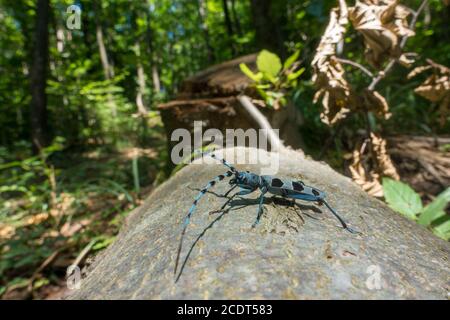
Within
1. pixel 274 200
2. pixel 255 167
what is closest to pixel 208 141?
pixel 255 167

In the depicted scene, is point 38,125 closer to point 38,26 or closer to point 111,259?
point 38,26

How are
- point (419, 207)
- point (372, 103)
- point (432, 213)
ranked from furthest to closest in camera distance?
point (372, 103)
point (419, 207)
point (432, 213)

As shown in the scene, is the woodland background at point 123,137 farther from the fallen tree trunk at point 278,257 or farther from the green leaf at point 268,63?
the fallen tree trunk at point 278,257

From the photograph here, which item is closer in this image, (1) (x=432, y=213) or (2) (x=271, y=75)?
(1) (x=432, y=213)

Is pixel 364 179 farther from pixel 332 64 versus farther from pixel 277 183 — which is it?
pixel 277 183

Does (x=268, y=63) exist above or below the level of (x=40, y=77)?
below

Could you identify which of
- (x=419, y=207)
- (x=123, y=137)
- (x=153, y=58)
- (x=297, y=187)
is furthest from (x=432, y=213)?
(x=153, y=58)

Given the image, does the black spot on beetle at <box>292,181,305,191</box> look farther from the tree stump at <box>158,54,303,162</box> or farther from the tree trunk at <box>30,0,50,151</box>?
the tree trunk at <box>30,0,50,151</box>
